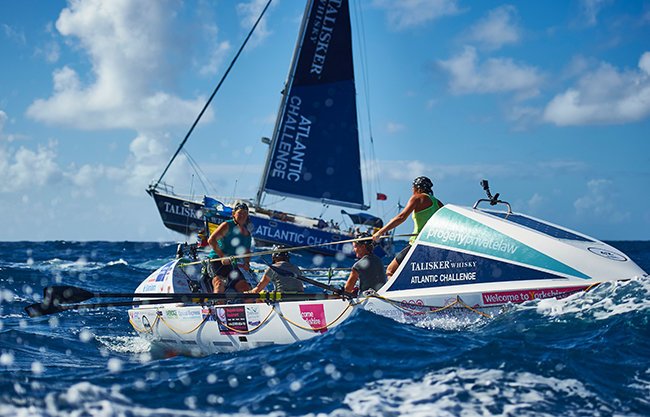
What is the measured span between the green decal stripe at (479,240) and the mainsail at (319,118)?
2253 centimetres

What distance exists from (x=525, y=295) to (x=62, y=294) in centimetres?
553

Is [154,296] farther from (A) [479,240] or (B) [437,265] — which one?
(A) [479,240]

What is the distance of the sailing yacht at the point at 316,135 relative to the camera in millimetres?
29766

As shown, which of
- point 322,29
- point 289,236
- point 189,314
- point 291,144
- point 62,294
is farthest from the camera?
point 289,236

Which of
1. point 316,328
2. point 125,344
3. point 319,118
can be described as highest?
point 319,118

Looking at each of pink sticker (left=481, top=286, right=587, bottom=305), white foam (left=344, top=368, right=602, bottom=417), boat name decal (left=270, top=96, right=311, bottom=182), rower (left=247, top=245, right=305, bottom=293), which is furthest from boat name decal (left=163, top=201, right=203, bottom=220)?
white foam (left=344, top=368, right=602, bottom=417)

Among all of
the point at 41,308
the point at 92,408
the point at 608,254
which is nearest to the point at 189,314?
the point at 41,308

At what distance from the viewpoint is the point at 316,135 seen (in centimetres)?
3056

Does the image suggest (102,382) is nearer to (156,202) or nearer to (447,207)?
(447,207)

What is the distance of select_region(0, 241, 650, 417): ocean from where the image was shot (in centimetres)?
554

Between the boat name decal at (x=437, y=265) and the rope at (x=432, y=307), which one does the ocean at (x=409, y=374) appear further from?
the boat name decal at (x=437, y=265)

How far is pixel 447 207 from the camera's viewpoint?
26.8 feet

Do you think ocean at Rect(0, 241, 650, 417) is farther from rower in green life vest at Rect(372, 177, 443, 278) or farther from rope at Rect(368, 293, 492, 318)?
rower in green life vest at Rect(372, 177, 443, 278)

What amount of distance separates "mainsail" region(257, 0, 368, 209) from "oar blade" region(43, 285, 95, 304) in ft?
72.6
